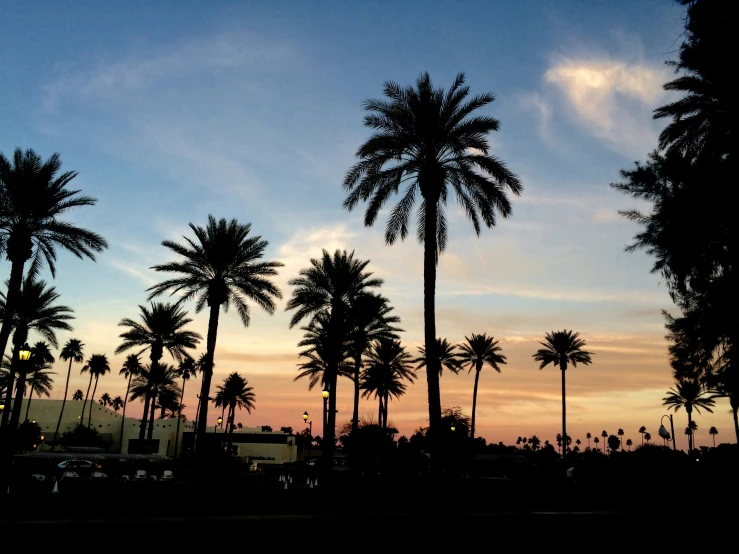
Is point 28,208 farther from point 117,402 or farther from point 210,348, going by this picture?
point 117,402

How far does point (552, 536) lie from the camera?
8828mm

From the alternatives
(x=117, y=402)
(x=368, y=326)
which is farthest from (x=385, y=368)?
(x=117, y=402)

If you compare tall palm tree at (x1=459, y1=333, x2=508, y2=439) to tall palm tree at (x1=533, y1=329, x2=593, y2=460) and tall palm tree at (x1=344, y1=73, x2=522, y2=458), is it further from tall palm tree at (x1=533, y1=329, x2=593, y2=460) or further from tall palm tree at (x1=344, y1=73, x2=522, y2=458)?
tall palm tree at (x1=344, y1=73, x2=522, y2=458)

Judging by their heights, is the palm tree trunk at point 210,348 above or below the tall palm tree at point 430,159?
below

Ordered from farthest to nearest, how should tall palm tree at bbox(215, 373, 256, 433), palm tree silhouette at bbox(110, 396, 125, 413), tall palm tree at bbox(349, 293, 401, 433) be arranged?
palm tree silhouette at bbox(110, 396, 125, 413)
tall palm tree at bbox(215, 373, 256, 433)
tall palm tree at bbox(349, 293, 401, 433)

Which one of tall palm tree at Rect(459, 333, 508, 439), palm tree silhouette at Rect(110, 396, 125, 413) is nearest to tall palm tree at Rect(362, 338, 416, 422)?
tall palm tree at Rect(459, 333, 508, 439)

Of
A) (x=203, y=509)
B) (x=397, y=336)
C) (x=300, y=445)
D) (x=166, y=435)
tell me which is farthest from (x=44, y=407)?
(x=203, y=509)

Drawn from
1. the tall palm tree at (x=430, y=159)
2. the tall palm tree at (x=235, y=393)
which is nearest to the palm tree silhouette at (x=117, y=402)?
the tall palm tree at (x=235, y=393)

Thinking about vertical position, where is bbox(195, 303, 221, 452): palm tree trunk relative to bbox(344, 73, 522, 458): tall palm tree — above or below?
below

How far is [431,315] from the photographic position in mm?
22469

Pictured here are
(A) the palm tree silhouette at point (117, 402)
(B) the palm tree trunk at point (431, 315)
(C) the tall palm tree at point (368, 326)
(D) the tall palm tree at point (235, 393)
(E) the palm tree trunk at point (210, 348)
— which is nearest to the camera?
(B) the palm tree trunk at point (431, 315)

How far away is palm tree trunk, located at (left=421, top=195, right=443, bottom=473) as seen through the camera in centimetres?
2141

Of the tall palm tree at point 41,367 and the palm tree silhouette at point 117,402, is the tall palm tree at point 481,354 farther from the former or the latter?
the palm tree silhouette at point 117,402

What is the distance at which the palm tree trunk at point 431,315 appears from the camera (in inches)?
843
